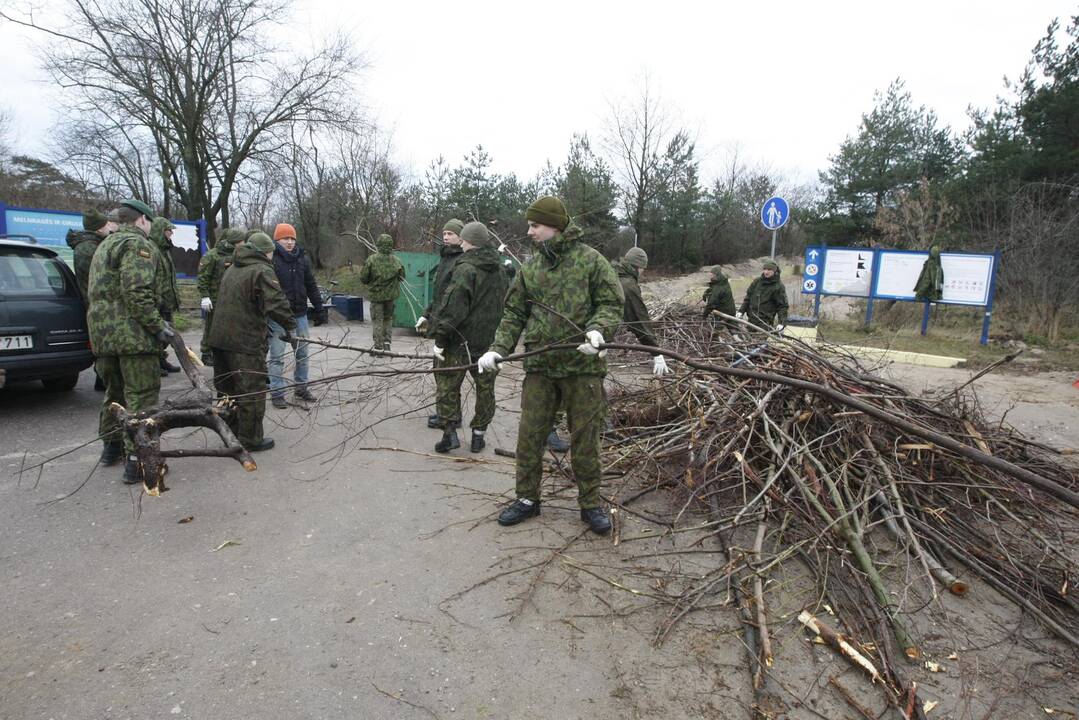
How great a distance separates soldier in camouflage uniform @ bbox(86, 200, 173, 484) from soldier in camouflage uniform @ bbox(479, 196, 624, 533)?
8.79 ft

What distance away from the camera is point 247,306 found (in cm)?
504

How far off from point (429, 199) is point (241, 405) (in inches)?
727

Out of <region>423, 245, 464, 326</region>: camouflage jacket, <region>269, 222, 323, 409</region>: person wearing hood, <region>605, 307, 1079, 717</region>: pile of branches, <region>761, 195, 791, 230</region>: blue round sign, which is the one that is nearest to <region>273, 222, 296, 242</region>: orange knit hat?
<region>269, 222, 323, 409</region>: person wearing hood

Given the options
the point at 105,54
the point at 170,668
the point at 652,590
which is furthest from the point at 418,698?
the point at 105,54

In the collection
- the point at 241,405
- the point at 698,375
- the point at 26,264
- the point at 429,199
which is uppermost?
the point at 429,199

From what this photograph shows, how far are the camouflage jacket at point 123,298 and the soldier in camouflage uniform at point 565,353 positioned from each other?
2.67m

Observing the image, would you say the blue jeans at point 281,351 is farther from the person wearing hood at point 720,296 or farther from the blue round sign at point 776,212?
the blue round sign at point 776,212

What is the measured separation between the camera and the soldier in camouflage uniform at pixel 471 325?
507 cm

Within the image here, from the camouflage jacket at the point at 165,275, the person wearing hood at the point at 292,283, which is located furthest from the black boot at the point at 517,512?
the person wearing hood at the point at 292,283

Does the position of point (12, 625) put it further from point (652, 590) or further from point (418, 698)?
point (652, 590)

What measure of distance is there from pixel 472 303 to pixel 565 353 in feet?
5.91

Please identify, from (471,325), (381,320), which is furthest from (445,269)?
(381,320)

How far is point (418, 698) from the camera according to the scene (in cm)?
238

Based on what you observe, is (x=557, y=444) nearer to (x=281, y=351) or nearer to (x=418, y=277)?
(x=281, y=351)
